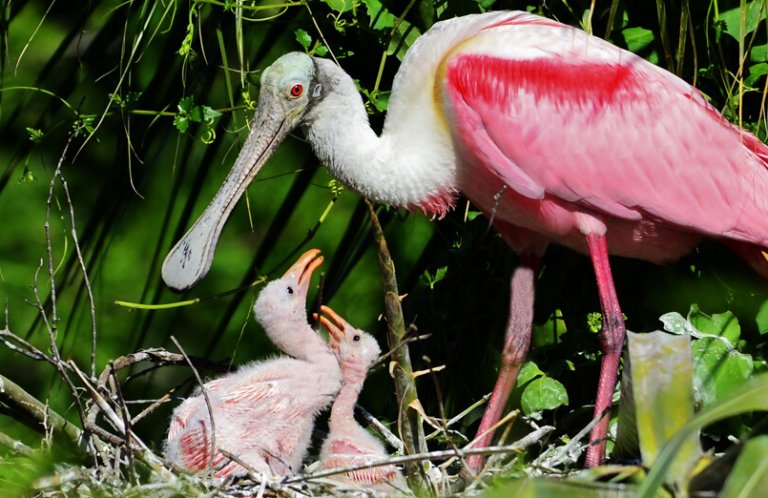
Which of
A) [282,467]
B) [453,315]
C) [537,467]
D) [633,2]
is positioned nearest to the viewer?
[537,467]

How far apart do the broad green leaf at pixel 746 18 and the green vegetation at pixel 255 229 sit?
0.04 feet

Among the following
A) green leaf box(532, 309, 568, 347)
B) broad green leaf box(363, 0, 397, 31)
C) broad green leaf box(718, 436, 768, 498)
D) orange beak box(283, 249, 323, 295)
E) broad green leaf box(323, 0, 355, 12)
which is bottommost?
green leaf box(532, 309, 568, 347)

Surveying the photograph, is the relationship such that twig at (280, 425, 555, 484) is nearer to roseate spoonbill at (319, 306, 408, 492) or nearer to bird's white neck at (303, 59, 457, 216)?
roseate spoonbill at (319, 306, 408, 492)

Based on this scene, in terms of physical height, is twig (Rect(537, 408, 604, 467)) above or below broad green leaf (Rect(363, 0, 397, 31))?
below

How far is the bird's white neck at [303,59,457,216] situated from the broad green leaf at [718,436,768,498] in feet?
6.55

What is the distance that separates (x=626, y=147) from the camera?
12.3 ft

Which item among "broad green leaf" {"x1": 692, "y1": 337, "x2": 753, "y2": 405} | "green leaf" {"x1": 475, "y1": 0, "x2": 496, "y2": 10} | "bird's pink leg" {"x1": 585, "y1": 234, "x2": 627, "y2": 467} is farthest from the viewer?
"green leaf" {"x1": 475, "y1": 0, "x2": 496, "y2": 10}

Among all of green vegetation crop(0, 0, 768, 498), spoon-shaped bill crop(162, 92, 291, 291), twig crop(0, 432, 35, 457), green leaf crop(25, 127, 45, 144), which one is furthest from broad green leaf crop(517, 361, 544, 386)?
green leaf crop(25, 127, 45, 144)

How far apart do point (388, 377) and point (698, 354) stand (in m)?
1.26

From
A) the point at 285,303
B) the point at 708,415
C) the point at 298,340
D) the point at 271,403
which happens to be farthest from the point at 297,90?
the point at 708,415

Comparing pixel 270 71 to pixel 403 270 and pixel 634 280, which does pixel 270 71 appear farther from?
pixel 634 280

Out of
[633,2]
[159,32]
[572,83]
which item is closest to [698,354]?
[572,83]

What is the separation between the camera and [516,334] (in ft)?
13.7

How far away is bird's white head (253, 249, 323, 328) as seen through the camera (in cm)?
381
